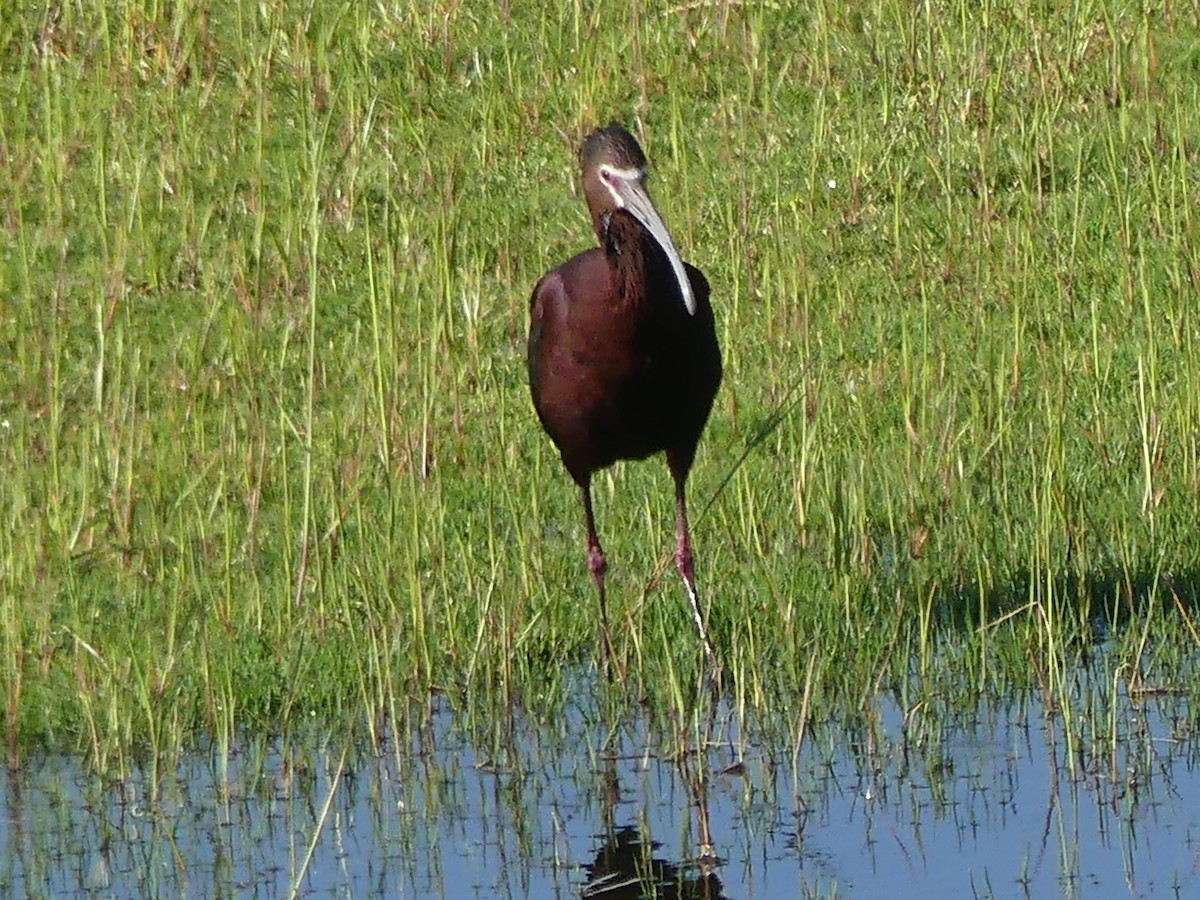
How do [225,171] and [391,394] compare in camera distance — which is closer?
[391,394]

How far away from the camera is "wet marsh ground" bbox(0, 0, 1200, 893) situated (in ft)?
17.8

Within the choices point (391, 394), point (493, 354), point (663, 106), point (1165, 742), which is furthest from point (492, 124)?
point (1165, 742)

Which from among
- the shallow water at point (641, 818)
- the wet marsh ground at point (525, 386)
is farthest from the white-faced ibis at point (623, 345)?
the shallow water at point (641, 818)

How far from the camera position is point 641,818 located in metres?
4.84

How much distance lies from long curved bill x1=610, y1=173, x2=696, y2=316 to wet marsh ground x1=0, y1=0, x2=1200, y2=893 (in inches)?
15.7

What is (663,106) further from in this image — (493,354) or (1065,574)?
(1065,574)

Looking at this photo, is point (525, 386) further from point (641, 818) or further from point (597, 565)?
point (641, 818)

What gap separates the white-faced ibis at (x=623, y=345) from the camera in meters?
5.73

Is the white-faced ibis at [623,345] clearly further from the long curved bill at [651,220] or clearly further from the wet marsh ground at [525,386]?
the wet marsh ground at [525,386]

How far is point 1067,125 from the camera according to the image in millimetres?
8969

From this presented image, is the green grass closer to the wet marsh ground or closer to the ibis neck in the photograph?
the wet marsh ground

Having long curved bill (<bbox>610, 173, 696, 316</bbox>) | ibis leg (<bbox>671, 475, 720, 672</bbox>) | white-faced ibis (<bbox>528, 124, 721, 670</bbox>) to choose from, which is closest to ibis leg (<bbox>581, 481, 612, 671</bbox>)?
white-faced ibis (<bbox>528, 124, 721, 670</bbox>)

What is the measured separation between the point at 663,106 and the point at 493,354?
1899mm

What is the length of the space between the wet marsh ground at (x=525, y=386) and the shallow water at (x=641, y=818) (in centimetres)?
8
